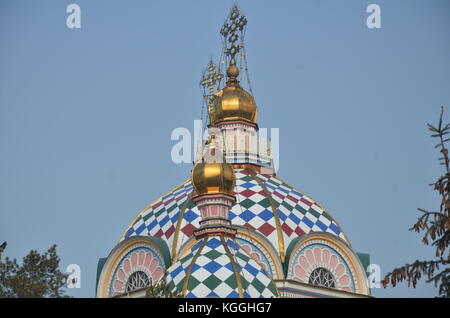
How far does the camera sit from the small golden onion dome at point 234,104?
31359 mm

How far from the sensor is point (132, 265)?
2784cm

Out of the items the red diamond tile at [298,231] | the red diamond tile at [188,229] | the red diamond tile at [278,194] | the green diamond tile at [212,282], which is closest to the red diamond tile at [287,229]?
the red diamond tile at [298,231]

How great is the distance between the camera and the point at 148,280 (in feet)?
89.5

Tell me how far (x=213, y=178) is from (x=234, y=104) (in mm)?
7333

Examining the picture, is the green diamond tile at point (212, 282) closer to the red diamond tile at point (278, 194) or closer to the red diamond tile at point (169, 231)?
the red diamond tile at point (169, 231)

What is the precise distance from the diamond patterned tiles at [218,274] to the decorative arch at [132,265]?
12.1 ft

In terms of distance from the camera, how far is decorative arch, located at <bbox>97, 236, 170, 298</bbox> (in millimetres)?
27188

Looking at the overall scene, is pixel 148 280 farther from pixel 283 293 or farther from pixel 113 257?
pixel 283 293

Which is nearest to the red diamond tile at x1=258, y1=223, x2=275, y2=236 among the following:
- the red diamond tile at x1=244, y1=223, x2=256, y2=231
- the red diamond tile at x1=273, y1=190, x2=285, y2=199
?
the red diamond tile at x1=244, y1=223, x2=256, y2=231

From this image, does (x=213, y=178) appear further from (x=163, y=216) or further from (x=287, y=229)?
(x=163, y=216)

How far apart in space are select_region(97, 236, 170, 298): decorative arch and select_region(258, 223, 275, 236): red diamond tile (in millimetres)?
2317

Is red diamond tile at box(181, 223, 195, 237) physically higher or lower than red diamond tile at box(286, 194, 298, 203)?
lower

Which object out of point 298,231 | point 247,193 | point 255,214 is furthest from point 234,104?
point 298,231

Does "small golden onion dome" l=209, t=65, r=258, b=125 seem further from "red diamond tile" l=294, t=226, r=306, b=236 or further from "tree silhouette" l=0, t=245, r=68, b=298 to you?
"tree silhouette" l=0, t=245, r=68, b=298
